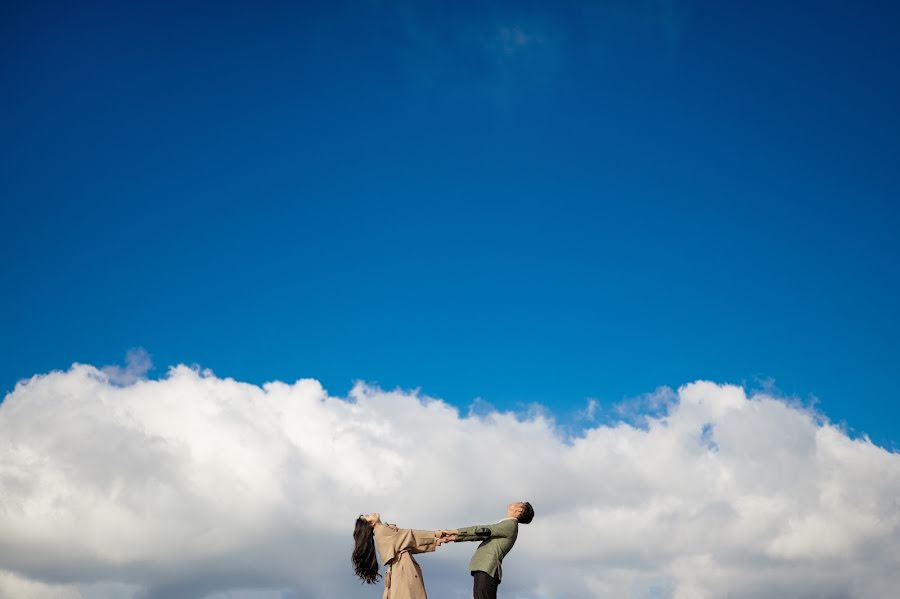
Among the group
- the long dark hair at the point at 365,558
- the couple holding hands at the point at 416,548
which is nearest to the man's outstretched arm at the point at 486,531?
the couple holding hands at the point at 416,548

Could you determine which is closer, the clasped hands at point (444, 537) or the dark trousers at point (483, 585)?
the dark trousers at point (483, 585)

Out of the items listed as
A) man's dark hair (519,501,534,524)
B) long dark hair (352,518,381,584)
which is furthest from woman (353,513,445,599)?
man's dark hair (519,501,534,524)

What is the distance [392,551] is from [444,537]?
1.31 metres

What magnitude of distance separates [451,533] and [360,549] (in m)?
2.20

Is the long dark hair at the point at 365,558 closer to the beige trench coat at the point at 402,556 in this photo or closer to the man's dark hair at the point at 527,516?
the beige trench coat at the point at 402,556

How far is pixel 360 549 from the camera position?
70.9ft

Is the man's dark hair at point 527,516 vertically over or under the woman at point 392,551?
over

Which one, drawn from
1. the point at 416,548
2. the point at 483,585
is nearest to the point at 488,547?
the point at 483,585

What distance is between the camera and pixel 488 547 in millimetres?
21297

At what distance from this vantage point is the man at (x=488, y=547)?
21031mm

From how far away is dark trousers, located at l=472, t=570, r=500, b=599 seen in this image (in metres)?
21.0

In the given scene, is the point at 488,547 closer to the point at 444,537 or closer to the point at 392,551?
the point at 444,537

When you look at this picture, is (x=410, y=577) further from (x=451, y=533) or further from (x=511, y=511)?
(x=511, y=511)

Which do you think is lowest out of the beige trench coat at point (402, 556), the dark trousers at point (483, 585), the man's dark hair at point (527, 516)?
the dark trousers at point (483, 585)
